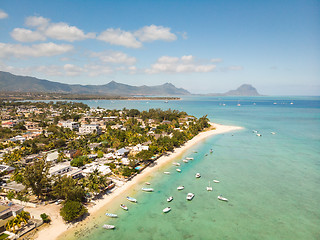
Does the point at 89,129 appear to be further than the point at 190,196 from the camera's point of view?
Yes

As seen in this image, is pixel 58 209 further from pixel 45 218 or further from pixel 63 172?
pixel 63 172

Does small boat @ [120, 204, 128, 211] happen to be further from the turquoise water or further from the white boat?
the white boat

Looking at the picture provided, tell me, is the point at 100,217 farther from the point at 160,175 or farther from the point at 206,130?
the point at 206,130

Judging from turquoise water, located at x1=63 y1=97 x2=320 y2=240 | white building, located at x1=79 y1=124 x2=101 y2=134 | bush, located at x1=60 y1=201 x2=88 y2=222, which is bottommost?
turquoise water, located at x1=63 y1=97 x2=320 y2=240

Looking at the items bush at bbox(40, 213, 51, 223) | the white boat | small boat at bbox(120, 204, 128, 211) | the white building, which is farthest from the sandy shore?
the white building

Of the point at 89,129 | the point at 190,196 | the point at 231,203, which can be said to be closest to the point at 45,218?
the point at 190,196

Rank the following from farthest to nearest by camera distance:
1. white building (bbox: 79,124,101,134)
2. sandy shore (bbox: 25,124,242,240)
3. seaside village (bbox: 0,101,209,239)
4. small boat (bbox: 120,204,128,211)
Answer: white building (bbox: 79,124,101,134), small boat (bbox: 120,204,128,211), seaside village (bbox: 0,101,209,239), sandy shore (bbox: 25,124,242,240)

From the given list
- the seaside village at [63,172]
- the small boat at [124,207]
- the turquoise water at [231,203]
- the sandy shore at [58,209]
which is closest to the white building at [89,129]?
the seaside village at [63,172]

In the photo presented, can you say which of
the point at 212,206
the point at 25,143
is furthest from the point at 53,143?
the point at 212,206
